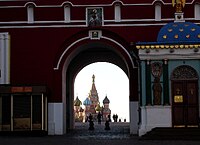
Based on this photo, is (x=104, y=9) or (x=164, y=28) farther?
(x=104, y=9)

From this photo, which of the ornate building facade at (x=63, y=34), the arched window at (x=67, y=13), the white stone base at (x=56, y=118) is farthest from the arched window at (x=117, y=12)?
the white stone base at (x=56, y=118)

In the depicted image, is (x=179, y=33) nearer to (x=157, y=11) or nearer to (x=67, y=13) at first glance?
Answer: (x=157, y=11)

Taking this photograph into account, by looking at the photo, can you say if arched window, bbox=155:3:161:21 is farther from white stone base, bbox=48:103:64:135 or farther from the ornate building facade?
white stone base, bbox=48:103:64:135

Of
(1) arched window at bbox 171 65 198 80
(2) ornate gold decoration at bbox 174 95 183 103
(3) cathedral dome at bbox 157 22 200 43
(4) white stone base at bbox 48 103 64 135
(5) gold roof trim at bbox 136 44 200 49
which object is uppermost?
(3) cathedral dome at bbox 157 22 200 43

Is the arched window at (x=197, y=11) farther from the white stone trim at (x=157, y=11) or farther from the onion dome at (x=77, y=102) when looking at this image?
the onion dome at (x=77, y=102)

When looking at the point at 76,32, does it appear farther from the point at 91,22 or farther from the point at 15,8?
the point at 15,8

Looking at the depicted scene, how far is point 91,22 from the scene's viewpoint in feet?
96.5

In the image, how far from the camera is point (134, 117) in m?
29.0

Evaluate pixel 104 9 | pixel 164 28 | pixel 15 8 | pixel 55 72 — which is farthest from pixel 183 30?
pixel 15 8

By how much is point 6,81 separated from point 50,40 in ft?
10.6

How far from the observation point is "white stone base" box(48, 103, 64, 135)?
28.9 m

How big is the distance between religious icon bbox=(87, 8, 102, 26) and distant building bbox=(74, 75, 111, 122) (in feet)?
96.1

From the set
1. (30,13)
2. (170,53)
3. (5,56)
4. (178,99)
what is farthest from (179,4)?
(5,56)

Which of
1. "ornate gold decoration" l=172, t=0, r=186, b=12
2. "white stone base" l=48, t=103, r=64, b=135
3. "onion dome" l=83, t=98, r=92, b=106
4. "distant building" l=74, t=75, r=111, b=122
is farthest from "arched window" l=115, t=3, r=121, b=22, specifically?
"onion dome" l=83, t=98, r=92, b=106
